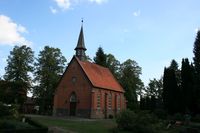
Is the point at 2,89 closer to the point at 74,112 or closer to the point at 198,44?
the point at 74,112

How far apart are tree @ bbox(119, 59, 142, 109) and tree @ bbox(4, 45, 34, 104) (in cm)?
2238

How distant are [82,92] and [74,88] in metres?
1.86

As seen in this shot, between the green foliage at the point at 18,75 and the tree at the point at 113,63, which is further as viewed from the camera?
the tree at the point at 113,63

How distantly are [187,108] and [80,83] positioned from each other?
60.7 feet

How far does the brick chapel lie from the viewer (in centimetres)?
4662

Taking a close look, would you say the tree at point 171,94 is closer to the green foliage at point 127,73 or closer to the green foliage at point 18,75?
the green foliage at point 127,73

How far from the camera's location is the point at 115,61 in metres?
71.6

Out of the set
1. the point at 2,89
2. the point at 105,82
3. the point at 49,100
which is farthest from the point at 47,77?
the point at 105,82

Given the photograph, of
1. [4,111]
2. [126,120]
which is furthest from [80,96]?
[126,120]

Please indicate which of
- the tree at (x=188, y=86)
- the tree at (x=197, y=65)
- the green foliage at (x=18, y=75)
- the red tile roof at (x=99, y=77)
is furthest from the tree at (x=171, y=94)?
the green foliage at (x=18, y=75)

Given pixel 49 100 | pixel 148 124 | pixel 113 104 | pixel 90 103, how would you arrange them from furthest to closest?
pixel 49 100 → pixel 113 104 → pixel 90 103 → pixel 148 124

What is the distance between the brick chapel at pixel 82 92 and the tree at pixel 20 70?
42.6ft

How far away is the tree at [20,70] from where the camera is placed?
2344 inches

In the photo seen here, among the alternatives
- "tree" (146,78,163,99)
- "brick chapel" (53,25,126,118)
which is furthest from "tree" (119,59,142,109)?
"brick chapel" (53,25,126,118)
